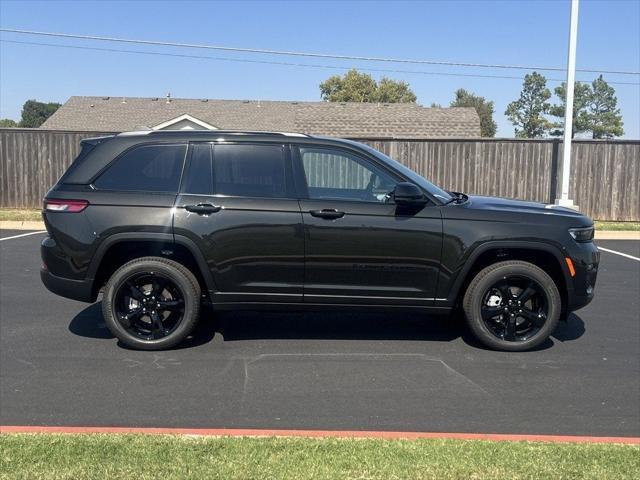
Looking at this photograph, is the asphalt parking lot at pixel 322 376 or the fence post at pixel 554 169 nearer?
the asphalt parking lot at pixel 322 376

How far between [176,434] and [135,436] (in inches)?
9.5

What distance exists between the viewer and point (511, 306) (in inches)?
241

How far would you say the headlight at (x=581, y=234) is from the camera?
6008 millimetres

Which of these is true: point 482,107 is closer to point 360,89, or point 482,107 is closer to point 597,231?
point 360,89

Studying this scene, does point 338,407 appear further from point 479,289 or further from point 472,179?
point 472,179

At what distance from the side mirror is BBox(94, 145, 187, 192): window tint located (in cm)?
196

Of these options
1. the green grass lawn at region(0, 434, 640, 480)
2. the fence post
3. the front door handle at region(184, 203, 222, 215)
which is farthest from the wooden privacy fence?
the green grass lawn at region(0, 434, 640, 480)

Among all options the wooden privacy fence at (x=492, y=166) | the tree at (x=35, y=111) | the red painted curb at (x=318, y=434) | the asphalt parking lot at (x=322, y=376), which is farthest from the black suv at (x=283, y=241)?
the tree at (x=35, y=111)

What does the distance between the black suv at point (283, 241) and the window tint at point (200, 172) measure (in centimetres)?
1

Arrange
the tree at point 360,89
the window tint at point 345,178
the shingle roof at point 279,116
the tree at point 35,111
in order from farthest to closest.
Answer: the tree at point 35,111
the tree at point 360,89
the shingle roof at point 279,116
the window tint at point 345,178

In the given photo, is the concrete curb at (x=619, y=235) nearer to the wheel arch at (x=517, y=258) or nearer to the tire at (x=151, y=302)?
the wheel arch at (x=517, y=258)

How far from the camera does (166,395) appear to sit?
4988mm

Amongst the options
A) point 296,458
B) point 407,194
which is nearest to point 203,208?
point 407,194

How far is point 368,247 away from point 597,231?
36.7 feet
